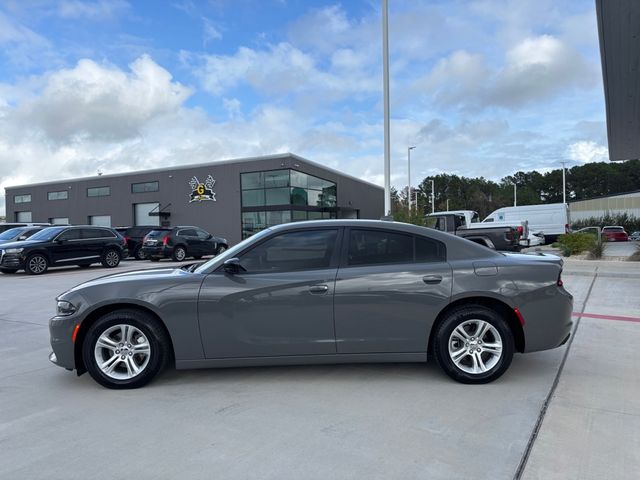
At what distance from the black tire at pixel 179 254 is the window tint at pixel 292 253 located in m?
16.6

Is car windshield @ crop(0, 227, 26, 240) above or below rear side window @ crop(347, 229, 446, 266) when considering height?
above

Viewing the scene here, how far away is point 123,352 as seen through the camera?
14.1 feet

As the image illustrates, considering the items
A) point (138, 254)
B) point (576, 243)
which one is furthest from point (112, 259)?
point (576, 243)

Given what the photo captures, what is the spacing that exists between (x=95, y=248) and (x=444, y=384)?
606 inches

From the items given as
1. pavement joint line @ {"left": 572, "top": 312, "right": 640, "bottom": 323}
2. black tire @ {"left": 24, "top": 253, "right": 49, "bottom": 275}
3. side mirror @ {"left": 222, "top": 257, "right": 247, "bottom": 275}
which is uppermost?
side mirror @ {"left": 222, "top": 257, "right": 247, "bottom": 275}

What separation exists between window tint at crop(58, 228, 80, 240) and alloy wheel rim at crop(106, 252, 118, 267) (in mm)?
1302


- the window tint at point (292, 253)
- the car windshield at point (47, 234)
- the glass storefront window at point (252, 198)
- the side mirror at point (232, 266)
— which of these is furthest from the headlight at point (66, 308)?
the glass storefront window at point (252, 198)

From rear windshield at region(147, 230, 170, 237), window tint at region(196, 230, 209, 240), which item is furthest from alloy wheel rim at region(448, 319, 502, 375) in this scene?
window tint at region(196, 230, 209, 240)

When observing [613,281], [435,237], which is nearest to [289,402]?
[435,237]

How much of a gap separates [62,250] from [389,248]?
47.5 feet

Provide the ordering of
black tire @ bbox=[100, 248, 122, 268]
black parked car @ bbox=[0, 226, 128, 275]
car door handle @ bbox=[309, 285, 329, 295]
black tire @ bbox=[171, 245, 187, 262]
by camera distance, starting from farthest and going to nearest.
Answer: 1. black tire @ bbox=[171, 245, 187, 262]
2. black tire @ bbox=[100, 248, 122, 268]
3. black parked car @ bbox=[0, 226, 128, 275]
4. car door handle @ bbox=[309, 285, 329, 295]

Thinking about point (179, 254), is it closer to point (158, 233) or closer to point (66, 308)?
point (158, 233)

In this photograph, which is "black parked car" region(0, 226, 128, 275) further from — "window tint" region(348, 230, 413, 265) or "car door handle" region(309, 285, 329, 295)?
"window tint" region(348, 230, 413, 265)

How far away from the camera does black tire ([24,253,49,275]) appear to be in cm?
1487
